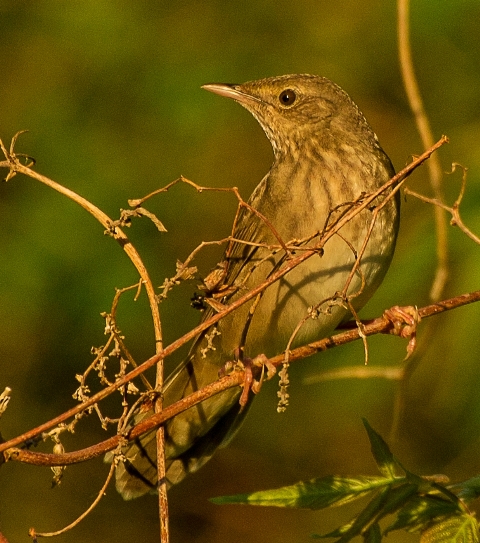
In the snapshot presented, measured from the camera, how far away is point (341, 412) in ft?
16.9

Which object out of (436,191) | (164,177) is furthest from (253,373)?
(164,177)

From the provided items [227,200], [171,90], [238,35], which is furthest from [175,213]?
[238,35]

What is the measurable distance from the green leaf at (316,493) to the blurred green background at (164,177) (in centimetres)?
254

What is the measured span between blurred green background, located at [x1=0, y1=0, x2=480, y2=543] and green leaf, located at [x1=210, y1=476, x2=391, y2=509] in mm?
2537

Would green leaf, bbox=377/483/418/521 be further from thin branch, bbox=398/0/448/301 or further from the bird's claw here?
thin branch, bbox=398/0/448/301

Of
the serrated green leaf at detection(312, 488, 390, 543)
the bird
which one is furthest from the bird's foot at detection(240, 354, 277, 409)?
the bird

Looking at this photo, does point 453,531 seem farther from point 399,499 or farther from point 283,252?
point 283,252

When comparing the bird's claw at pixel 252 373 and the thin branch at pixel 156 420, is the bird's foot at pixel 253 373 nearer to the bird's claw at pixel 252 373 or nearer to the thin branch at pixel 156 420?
the bird's claw at pixel 252 373

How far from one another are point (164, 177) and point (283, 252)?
199 cm

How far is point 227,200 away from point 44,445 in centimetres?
161

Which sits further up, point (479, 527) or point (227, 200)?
point (227, 200)

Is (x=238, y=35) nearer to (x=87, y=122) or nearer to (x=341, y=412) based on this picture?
(x=87, y=122)

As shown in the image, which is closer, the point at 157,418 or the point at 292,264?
the point at 157,418

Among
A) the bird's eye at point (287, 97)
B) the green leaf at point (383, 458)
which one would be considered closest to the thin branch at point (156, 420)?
the green leaf at point (383, 458)
